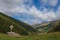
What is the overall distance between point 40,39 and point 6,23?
2576 centimetres

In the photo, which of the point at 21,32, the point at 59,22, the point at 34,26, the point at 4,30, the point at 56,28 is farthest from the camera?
the point at 34,26

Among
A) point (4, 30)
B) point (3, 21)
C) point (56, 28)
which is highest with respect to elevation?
point (3, 21)

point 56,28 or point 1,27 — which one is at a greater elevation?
point 1,27

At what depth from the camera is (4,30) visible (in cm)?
2986

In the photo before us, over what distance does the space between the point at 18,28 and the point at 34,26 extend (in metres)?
10.7

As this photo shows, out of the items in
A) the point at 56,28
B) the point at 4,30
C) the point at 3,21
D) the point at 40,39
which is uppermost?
the point at 3,21

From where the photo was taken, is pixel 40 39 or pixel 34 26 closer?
pixel 40 39

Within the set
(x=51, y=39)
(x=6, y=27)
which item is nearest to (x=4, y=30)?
(x=6, y=27)

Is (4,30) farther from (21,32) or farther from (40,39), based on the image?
(40,39)

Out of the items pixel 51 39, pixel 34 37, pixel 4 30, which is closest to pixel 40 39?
pixel 34 37

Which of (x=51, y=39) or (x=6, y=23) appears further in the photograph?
(x=6, y=23)

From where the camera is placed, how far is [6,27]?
3000cm

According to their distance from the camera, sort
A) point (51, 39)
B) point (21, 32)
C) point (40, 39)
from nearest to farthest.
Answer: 1. point (40, 39)
2. point (51, 39)
3. point (21, 32)

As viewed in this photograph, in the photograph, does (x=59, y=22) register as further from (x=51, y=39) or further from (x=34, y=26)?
(x=34, y=26)
